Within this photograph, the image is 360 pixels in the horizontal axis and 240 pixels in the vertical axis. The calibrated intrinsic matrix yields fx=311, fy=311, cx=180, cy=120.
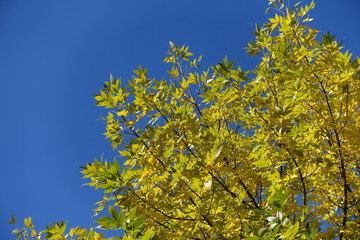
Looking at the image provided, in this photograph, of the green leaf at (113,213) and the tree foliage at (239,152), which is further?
the tree foliage at (239,152)

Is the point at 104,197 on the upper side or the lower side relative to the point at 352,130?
upper

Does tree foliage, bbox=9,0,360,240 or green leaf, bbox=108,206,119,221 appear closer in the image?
green leaf, bbox=108,206,119,221

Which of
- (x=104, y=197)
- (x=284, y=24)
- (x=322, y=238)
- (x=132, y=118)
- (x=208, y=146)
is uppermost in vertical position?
(x=284, y=24)

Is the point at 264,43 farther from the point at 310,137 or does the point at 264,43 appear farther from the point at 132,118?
the point at 132,118

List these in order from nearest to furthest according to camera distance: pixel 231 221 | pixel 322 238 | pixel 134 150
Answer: pixel 322 238
pixel 231 221
pixel 134 150

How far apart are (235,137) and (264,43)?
1207 millimetres

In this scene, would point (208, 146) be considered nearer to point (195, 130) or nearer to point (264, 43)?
point (195, 130)

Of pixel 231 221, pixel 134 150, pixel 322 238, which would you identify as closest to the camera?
pixel 322 238

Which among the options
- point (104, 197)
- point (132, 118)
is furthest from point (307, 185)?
point (104, 197)

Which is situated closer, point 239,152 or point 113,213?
point 113,213

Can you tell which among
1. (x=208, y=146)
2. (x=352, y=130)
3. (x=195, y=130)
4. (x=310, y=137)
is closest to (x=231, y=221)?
(x=208, y=146)

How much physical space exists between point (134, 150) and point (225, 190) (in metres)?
0.97

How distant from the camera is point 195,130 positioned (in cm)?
298

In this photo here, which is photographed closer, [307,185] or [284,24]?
[307,185]
